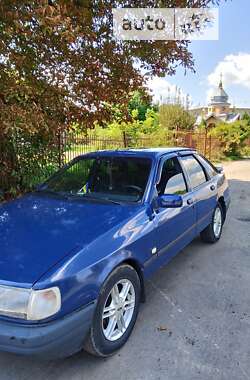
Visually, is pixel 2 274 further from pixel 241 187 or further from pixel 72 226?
pixel 241 187

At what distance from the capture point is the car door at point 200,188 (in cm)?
434

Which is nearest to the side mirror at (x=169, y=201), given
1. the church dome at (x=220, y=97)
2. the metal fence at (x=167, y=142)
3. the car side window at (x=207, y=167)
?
the car side window at (x=207, y=167)

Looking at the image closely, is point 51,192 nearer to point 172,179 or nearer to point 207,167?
point 172,179

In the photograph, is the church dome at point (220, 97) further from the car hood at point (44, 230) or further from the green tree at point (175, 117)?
the car hood at point (44, 230)

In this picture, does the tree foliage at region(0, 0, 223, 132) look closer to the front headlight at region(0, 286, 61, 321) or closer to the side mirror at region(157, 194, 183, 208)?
the side mirror at region(157, 194, 183, 208)

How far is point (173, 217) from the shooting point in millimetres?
3604

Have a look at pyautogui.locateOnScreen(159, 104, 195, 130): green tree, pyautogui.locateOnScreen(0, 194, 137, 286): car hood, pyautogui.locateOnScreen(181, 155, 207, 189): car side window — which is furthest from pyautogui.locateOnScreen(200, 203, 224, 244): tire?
pyautogui.locateOnScreen(159, 104, 195, 130): green tree

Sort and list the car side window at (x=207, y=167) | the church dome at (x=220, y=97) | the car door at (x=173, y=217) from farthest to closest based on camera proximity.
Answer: the church dome at (x=220, y=97), the car side window at (x=207, y=167), the car door at (x=173, y=217)

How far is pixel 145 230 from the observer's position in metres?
3.07

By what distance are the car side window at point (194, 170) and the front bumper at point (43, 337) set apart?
8.52 ft

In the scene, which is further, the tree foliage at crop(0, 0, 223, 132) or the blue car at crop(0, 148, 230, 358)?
the tree foliage at crop(0, 0, 223, 132)

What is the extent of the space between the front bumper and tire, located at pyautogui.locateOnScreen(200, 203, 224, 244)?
3.27 meters

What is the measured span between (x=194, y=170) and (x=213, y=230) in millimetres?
1111

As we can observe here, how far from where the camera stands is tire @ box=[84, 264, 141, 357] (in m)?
2.43
